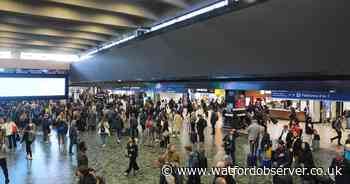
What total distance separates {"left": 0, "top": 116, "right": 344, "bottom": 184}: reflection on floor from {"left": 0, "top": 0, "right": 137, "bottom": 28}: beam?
541 centimetres

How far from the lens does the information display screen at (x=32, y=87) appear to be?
1115 centimetres

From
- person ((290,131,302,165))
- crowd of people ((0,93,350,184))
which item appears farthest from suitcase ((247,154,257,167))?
person ((290,131,302,165))

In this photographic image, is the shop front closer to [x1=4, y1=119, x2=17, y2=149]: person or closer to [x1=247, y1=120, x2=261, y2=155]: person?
[x1=247, y1=120, x2=261, y2=155]: person

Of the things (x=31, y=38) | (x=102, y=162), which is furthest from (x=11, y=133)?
(x=31, y=38)

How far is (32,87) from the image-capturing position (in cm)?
1174

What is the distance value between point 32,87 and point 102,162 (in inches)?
144

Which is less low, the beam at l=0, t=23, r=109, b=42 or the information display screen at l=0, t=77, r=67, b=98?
the beam at l=0, t=23, r=109, b=42

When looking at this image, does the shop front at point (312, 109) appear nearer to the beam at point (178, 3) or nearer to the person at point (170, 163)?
the beam at point (178, 3)

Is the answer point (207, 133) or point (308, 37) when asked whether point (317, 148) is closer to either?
point (207, 133)

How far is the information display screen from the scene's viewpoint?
11.1 m

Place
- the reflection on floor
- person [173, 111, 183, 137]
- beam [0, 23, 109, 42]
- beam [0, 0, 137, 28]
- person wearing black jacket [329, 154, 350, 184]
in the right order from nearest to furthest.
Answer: person wearing black jacket [329, 154, 350, 184] < the reflection on floor < beam [0, 0, 137, 28] < person [173, 111, 183, 137] < beam [0, 23, 109, 42]

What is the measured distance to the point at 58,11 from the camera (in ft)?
43.1

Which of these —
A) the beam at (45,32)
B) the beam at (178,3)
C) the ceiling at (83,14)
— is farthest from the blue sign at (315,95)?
the beam at (45,32)

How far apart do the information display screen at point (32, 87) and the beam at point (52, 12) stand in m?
2.75
